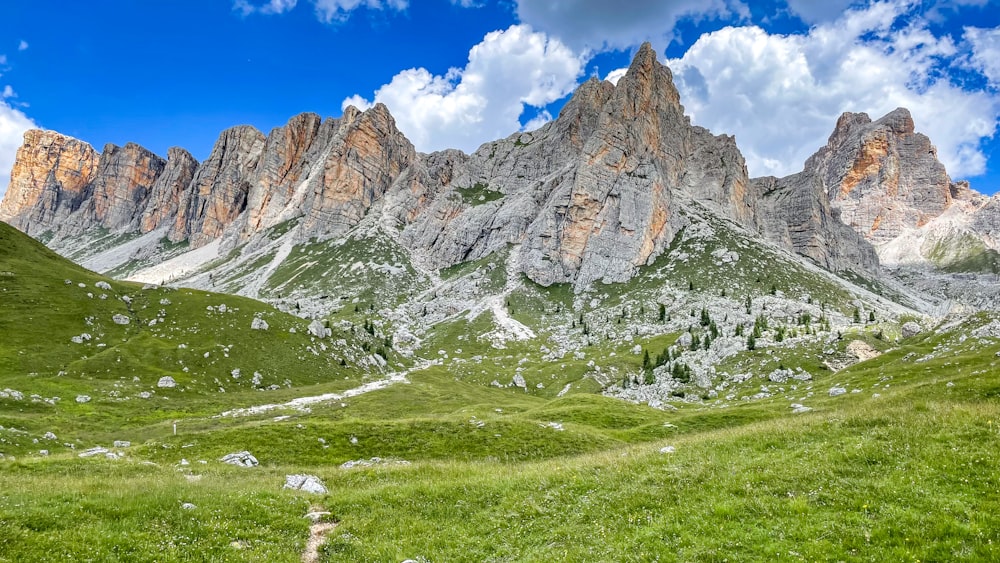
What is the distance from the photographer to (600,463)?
23.5m

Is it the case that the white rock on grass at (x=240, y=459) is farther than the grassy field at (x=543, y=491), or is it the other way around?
the white rock on grass at (x=240, y=459)

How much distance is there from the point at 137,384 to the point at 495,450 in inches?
3066

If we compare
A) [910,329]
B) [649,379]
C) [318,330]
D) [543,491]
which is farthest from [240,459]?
[910,329]

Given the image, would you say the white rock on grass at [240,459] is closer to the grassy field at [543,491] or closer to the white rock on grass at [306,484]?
the grassy field at [543,491]

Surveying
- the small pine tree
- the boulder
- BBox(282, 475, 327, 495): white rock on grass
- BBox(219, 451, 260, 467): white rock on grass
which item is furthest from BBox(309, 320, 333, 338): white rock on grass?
the boulder

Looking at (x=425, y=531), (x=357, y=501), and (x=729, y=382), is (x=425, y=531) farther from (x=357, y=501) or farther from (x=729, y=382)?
(x=729, y=382)

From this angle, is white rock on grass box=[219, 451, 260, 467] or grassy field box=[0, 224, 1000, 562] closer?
grassy field box=[0, 224, 1000, 562]

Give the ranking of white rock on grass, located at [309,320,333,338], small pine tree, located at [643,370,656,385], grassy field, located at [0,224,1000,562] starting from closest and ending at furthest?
grassy field, located at [0,224,1000,562] < small pine tree, located at [643,370,656,385] < white rock on grass, located at [309,320,333,338]

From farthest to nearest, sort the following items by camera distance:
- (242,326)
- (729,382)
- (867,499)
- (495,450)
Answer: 1. (242,326)
2. (729,382)
3. (495,450)
4. (867,499)

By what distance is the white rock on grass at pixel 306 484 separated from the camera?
24.0 metres

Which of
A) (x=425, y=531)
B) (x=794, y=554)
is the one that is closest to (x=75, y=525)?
(x=425, y=531)

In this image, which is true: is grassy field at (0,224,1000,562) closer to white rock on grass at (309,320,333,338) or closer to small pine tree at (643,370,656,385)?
small pine tree at (643,370,656,385)

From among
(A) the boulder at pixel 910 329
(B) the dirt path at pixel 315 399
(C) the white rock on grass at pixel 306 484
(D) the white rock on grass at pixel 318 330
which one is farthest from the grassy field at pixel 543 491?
(A) the boulder at pixel 910 329

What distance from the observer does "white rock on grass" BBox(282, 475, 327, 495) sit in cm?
2400
